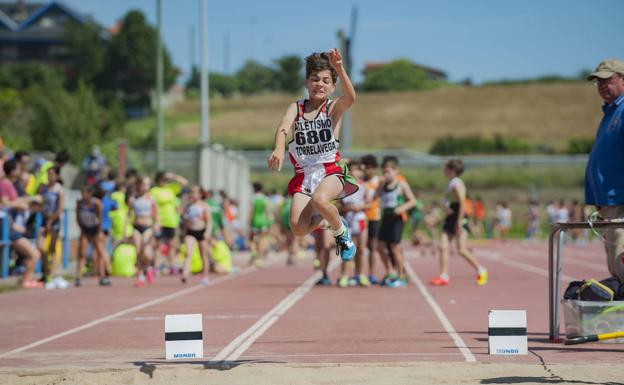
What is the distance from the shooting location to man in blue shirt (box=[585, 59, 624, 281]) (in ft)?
28.4

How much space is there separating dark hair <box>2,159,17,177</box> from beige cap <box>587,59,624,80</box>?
1160cm

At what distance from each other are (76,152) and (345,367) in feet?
167

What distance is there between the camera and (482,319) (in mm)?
11820

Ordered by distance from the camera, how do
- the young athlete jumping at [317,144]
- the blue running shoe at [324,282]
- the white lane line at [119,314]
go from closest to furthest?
the young athlete jumping at [317,144], the white lane line at [119,314], the blue running shoe at [324,282]

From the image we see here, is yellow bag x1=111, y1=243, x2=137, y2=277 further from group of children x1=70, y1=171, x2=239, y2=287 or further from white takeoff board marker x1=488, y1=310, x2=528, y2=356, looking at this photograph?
white takeoff board marker x1=488, y1=310, x2=528, y2=356

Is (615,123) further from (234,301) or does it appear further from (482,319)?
(234,301)

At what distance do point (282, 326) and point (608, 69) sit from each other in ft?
15.1

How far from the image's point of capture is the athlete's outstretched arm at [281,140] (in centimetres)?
807

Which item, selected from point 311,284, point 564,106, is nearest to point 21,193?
point 311,284

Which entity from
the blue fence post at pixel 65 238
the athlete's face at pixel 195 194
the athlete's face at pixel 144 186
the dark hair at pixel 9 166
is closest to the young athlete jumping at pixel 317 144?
the athlete's face at pixel 195 194

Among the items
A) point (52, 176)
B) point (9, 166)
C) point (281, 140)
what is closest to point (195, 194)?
point (52, 176)

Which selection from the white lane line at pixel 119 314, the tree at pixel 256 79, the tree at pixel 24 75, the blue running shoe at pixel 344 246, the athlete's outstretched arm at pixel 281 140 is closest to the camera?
the athlete's outstretched arm at pixel 281 140

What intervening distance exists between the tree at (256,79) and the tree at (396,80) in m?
17.1

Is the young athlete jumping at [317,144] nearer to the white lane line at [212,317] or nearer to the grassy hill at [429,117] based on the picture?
the white lane line at [212,317]
